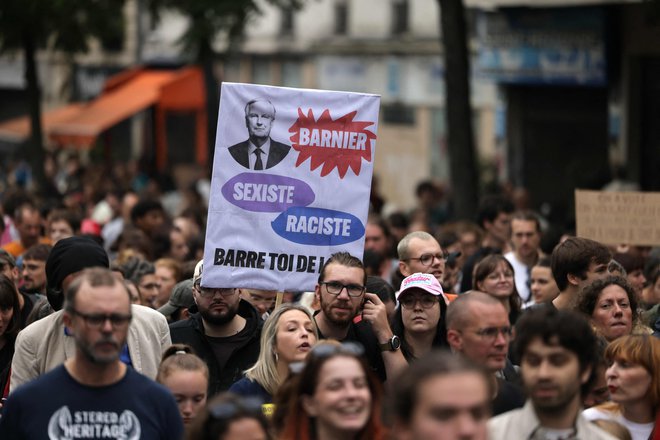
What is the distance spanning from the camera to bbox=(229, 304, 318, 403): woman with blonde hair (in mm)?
6867

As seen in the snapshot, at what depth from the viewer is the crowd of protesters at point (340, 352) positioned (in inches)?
201

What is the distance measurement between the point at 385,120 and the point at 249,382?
24.9 meters

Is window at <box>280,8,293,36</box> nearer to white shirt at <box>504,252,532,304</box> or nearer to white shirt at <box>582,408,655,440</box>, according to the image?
white shirt at <box>504,252,532,304</box>

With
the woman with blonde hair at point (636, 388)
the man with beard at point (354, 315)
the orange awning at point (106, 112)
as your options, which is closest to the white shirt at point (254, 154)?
the man with beard at point (354, 315)

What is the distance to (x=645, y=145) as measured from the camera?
66.3ft


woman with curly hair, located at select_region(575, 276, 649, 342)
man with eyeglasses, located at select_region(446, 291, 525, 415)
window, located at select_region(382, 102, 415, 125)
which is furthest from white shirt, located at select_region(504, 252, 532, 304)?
window, located at select_region(382, 102, 415, 125)

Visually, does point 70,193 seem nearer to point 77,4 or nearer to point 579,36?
point 77,4

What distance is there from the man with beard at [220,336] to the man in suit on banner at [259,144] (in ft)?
2.36

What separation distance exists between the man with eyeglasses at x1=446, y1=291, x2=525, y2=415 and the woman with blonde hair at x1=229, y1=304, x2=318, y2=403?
0.99 m

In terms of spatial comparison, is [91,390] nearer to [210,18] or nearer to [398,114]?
[210,18]

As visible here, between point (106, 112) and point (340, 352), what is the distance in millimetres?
27114

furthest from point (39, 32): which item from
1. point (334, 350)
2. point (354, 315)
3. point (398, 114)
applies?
point (334, 350)

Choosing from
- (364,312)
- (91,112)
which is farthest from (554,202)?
(364,312)

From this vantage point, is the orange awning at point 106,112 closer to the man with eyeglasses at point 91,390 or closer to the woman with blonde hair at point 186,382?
the woman with blonde hair at point 186,382
